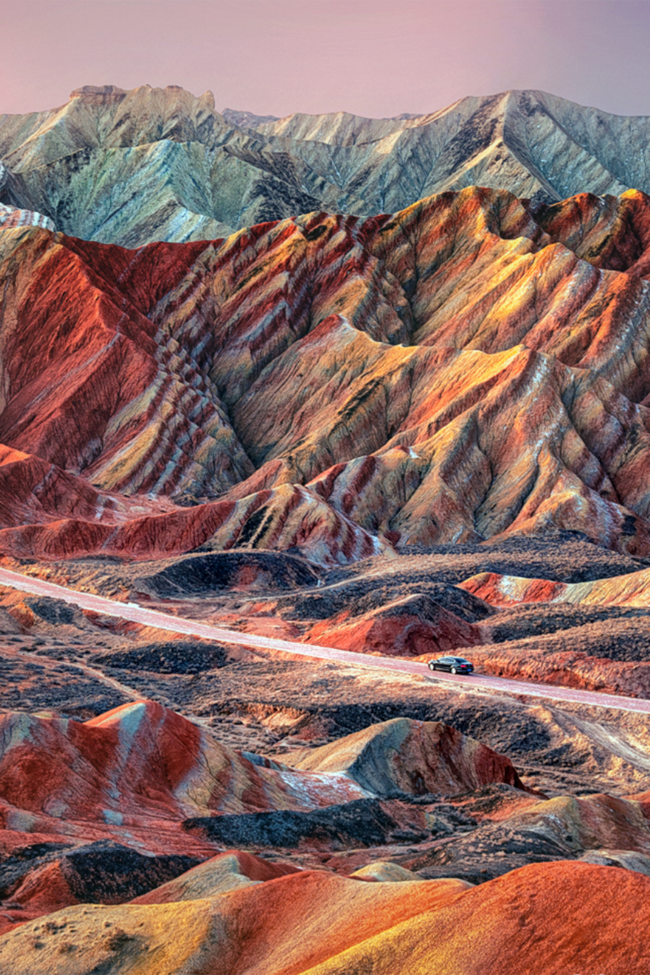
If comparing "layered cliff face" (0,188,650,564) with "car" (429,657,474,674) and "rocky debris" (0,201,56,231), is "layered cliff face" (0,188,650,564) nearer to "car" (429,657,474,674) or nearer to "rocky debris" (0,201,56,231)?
"rocky debris" (0,201,56,231)

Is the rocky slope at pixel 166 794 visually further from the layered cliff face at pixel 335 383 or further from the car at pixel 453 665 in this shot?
the layered cliff face at pixel 335 383

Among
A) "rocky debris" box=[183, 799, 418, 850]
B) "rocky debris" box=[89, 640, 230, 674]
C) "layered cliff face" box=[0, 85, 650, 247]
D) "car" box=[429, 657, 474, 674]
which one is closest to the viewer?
"rocky debris" box=[183, 799, 418, 850]

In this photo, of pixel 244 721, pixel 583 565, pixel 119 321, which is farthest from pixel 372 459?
pixel 244 721

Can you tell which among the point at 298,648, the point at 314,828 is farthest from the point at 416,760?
the point at 298,648

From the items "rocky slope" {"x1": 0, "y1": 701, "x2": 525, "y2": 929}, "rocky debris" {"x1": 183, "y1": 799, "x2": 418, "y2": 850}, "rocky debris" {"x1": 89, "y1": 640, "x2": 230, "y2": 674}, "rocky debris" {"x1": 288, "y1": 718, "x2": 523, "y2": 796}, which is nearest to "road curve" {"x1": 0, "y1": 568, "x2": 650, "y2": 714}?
"rocky debris" {"x1": 89, "y1": 640, "x2": 230, "y2": 674}

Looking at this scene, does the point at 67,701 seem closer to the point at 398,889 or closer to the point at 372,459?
the point at 398,889

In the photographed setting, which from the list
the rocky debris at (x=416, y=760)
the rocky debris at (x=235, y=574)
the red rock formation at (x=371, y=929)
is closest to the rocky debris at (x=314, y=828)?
the rocky debris at (x=416, y=760)
